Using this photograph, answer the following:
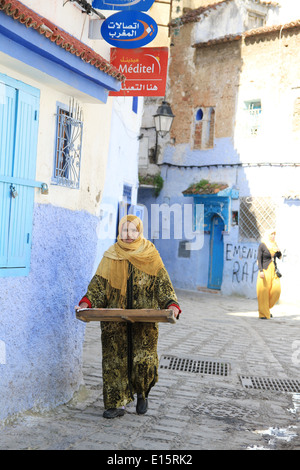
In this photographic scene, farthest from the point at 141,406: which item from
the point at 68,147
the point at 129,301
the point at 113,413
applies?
the point at 68,147

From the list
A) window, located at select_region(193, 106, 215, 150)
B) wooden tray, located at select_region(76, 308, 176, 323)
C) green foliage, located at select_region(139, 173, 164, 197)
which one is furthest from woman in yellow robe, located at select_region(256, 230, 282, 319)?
wooden tray, located at select_region(76, 308, 176, 323)

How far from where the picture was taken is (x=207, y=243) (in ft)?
66.9

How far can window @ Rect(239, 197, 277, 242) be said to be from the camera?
18.4m

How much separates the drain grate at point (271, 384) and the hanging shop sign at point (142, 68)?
3.35m

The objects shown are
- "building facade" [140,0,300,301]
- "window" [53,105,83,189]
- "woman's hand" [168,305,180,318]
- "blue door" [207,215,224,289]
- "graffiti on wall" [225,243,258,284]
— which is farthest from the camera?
"blue door" [207,215,224,289]

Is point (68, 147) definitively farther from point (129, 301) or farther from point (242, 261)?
point (242, 261)

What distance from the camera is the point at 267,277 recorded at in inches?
546

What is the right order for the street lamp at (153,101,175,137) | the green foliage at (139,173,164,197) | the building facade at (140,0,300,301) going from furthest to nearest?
1. the green foliage at (139,173,164,197)
2. the building facade at (140,0,300,301)
3. the street lamp at (153,101,175,137)

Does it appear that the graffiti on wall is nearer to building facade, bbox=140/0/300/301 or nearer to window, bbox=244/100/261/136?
building facade, bbox=140/0/300/301

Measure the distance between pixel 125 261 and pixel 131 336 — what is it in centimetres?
67

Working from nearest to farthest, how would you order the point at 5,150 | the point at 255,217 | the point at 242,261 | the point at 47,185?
1. the point at 5,150
2. the point at 47,185
3. the point at 255,217
4. the point at 242,261

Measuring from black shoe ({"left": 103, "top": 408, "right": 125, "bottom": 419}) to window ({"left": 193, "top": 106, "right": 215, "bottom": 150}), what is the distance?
51.6ft

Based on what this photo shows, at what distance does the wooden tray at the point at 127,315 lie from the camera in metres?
5.07

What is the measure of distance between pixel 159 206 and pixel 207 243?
2.37m
